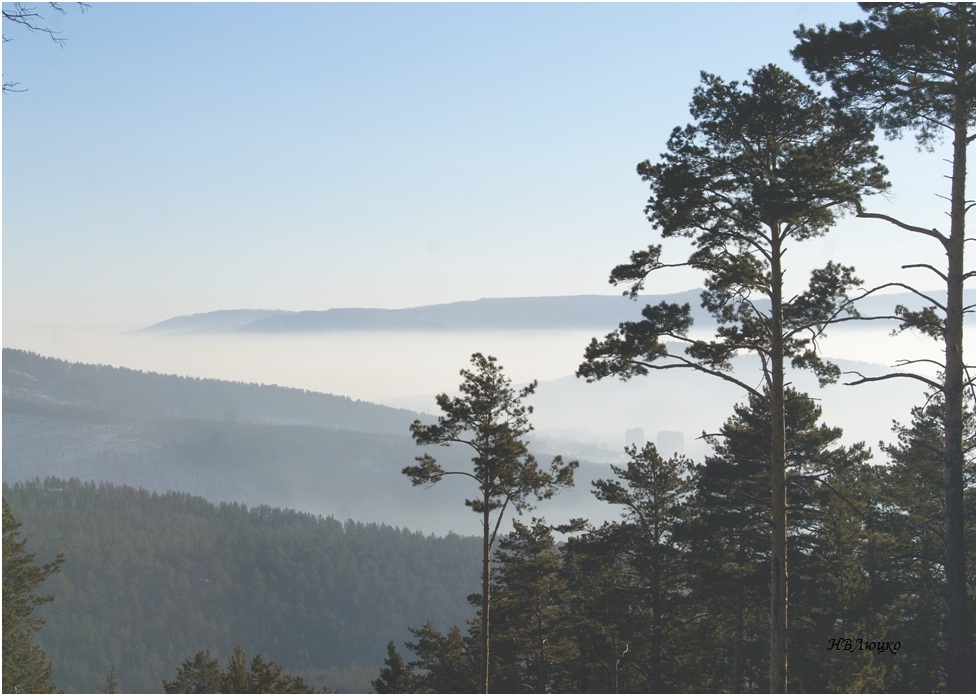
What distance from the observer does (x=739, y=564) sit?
29719 mm

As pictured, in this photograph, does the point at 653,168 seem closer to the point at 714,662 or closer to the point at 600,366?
the point at 600,366

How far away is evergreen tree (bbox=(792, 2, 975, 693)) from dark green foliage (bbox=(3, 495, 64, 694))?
83.5ft

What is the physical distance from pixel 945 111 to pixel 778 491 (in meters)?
6.75

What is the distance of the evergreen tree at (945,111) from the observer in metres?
15.7

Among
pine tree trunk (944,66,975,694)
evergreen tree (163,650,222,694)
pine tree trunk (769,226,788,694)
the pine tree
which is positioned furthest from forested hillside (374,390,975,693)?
evergreen tree (163,650,222,694)

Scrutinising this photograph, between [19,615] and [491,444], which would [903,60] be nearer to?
[491,444]

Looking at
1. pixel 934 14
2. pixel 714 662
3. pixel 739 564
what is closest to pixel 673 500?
pixel 739 564

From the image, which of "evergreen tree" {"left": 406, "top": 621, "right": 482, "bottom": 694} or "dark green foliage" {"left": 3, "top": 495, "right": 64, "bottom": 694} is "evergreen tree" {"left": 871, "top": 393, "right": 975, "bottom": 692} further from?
"dark green foliage" {"left": 3, "top": 495, "right": 64, "bottom": 694}

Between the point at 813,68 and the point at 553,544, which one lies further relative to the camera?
the point at 553,544

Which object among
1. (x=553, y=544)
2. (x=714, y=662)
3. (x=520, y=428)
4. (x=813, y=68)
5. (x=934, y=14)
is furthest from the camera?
(x=553, y=544)

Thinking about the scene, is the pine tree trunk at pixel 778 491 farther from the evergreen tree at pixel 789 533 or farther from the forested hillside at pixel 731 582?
the evergreen tree at pixel 789 533

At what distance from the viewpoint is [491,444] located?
88.4 ft

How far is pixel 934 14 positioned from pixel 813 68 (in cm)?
201

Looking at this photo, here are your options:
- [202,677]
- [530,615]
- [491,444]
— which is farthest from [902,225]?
[202,677]
